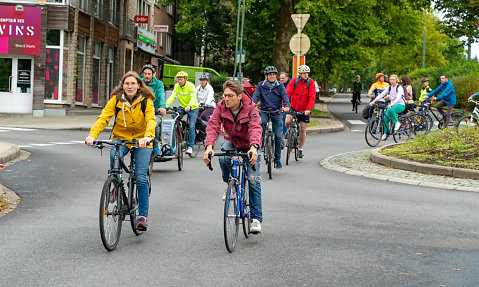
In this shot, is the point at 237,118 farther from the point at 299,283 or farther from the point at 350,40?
the point at 350,40

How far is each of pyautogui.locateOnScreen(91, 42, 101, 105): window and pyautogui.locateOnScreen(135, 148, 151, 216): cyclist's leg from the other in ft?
95.0

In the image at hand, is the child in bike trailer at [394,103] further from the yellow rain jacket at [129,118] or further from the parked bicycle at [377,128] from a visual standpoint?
the yellow rain jacket at [129,118]

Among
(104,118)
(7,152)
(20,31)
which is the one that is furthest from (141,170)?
(20,31)

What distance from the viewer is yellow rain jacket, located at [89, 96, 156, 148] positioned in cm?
705

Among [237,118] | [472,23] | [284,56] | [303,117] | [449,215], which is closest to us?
[237,118]

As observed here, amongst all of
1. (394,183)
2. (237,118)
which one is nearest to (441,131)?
(394,183)

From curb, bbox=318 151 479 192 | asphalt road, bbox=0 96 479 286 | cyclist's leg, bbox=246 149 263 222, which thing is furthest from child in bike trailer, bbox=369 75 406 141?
cyclist's leg, bbox=246 149 263 222

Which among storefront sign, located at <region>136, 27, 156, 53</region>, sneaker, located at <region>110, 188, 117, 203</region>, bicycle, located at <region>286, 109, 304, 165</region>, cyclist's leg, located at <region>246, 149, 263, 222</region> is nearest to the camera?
sneaker, located at <region>110, 188, 117, 203</region>

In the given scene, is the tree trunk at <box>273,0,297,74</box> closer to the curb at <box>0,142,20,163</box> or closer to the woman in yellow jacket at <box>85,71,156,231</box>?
the curb at <box>0,142,20,163</box>

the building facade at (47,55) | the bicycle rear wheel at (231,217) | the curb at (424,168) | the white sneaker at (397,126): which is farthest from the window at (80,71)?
the bicycle rear wheel at (231,217)

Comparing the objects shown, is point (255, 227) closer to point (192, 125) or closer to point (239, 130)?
point (239, 130)

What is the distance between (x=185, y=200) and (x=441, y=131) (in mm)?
7497

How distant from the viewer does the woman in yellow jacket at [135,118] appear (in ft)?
23.1

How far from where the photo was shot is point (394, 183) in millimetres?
11977
